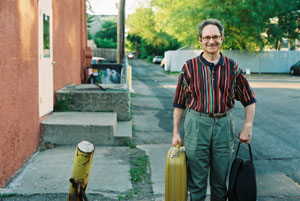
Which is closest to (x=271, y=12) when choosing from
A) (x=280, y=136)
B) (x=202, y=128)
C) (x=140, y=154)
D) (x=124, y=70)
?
(x=124, y=70)

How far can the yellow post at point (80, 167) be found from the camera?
10.9ft

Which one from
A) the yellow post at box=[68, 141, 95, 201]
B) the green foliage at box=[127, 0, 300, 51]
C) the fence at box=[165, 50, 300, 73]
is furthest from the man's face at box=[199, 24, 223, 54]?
the fence at box=[165, 50, 300, 73]

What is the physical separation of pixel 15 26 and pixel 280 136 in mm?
5451

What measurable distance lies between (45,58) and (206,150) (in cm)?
486

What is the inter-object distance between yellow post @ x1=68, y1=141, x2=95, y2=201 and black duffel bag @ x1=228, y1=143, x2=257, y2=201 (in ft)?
4.04

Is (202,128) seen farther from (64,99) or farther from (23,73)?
(64,99)

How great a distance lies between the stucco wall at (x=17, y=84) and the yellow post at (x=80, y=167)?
164 centimetres

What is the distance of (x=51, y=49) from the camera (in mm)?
7973

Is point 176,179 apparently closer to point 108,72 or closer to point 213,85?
point 213,85

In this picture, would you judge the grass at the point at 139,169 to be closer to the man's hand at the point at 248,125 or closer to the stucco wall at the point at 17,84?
the stucco wall at the point at 17,84

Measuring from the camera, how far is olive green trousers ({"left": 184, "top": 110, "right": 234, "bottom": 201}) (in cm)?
344

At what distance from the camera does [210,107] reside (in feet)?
11.2

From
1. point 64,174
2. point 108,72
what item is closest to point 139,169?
point 64,174

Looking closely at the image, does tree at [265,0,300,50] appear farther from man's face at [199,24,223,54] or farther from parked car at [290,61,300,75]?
man's face at [199,24,223,54]
